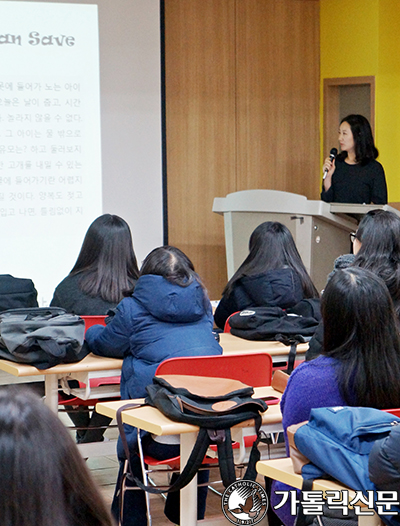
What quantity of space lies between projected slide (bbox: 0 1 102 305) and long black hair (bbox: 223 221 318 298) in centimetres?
217

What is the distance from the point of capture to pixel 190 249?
23.5 ft

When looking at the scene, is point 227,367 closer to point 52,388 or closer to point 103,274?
point 52,388

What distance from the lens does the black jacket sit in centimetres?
386

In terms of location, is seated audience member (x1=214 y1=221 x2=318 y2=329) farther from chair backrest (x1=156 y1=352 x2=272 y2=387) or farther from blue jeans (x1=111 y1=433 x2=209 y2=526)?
blue jeans (x1=111 y1=433 x2=209 y2=526)

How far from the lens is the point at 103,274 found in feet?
12.1

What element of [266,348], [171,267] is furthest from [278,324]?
[171,267]

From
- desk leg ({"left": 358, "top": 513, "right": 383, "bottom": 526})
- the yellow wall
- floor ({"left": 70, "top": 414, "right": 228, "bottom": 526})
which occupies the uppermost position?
the yellow wall

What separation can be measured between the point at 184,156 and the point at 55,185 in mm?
1643

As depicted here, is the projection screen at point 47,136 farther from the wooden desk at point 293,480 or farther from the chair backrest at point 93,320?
the wooden desk at point 293,480

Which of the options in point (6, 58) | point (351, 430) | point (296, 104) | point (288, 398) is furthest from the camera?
point (296, 104)

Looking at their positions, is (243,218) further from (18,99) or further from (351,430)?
(351,430)

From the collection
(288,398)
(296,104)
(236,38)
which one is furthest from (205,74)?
(288,398)

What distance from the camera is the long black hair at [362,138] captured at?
20.3 ft

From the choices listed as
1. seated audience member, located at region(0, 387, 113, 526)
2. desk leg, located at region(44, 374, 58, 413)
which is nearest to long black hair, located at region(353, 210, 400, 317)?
desk leg, located at region(44, 374, 58, 413)
